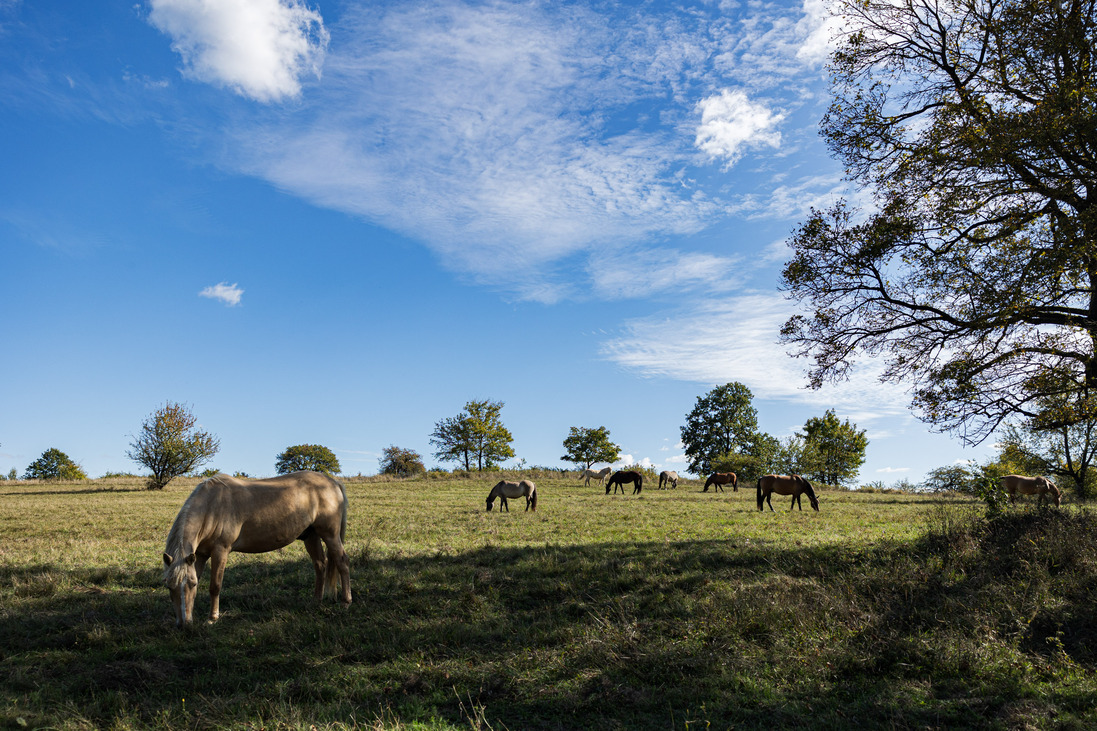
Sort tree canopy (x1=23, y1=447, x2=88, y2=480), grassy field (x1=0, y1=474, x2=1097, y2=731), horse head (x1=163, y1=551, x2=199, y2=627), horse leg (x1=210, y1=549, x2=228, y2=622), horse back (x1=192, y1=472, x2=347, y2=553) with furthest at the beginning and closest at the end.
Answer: tree canopy (x1=23, y1=447, x2=88, y2=480) → horse back (x1=192, y1=472, x2=347, y2=553) → horse leg (x1=210, y1=549, x2=228, y2=622) → horse head (x1=163, y1=551, x2=199, y2=627) → grassy field (x1=0, y1=474, x2=1097, y2=731)

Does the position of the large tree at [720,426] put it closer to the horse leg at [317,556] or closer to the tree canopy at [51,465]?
the horse leg at [317,556]

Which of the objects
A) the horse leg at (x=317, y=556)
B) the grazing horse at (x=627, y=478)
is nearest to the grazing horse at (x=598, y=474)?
the grazing horse at (x=627, y=478)

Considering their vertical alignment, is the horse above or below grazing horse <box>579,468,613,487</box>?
above

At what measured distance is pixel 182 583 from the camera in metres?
7.46

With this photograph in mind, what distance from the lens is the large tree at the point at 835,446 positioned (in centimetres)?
7056

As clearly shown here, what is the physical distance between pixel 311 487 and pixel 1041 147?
49.3 ft

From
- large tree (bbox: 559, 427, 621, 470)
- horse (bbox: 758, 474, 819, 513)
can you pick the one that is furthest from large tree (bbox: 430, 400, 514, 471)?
horse (bbox: 758, 474, 819, 513)

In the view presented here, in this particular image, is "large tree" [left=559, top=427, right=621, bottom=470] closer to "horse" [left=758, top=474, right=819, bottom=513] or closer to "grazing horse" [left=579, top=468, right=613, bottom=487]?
"grazing horse" [left=579, top=468, right=613, bottom=487]

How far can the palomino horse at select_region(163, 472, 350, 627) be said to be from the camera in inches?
301

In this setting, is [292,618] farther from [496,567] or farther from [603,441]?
[603,441]

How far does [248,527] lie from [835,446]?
7474 centimetres

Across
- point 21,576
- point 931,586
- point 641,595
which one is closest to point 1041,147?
point 931,586

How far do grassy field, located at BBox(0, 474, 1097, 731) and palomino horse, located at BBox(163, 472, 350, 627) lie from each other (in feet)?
1.79

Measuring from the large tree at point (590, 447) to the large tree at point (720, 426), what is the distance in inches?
418
